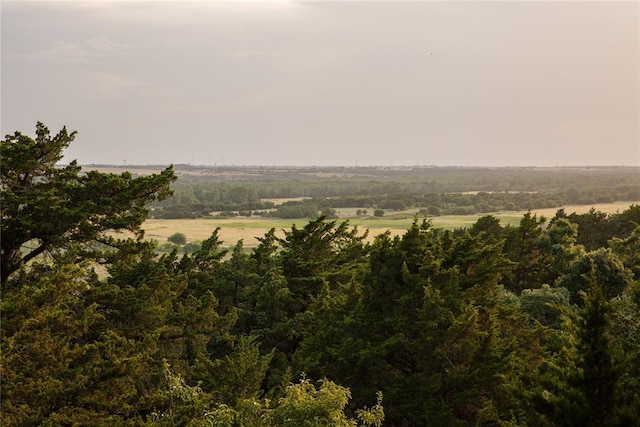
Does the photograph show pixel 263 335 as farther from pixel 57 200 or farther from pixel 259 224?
pixel 259 224

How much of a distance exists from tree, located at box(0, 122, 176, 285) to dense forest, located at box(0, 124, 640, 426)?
55mm

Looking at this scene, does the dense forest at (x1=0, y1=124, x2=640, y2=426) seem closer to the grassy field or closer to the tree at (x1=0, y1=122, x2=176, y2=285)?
the tree at (x1=0, y1=122, x2=176, y2=285)

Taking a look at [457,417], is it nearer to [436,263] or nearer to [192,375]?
[436,263]

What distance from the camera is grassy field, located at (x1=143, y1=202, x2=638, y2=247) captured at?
9231 centimetres

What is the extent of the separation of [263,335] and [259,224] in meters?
93.4

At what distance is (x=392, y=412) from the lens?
1648 cm

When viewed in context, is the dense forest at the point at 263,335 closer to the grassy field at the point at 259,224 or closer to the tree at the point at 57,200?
the tree at the point at 57,200

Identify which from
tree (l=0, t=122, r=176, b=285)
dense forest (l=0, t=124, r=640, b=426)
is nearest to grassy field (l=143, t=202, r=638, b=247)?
dense forest (l=0, t=124, r=640, b=426)

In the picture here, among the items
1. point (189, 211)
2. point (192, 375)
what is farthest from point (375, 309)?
point (189, 211)

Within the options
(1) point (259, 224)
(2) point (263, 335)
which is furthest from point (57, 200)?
(1) point (259, 224)

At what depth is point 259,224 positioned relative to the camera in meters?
116

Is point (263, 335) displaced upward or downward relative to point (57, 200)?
downward

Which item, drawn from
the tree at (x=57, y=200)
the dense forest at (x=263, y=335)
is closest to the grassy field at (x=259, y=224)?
the dense forest at (x=263, y=335)

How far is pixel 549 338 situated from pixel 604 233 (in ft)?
98.3
